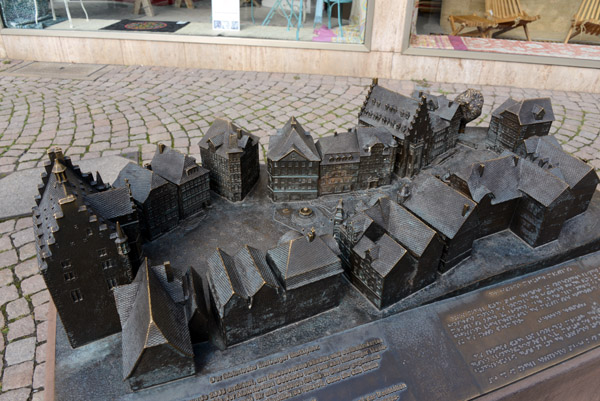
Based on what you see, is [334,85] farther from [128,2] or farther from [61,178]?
[61,178]

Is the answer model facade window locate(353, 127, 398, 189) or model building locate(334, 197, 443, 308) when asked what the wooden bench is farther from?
model building locate(334, 197, 443, 308)

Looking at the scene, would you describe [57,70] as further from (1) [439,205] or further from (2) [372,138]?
(1) [439,205]

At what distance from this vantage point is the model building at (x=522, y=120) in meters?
4.96

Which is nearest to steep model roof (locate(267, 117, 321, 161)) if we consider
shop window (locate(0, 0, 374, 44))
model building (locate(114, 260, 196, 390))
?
model building (locate(114, 260, 196, 390))

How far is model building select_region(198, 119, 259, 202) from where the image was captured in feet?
13.9

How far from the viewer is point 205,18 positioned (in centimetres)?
1318

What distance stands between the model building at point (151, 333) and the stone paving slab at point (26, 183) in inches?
196

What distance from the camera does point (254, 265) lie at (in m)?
3.12

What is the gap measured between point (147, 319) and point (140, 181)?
142cm

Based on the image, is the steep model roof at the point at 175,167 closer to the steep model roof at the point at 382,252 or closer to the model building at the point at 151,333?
the model building at the point at 151,333

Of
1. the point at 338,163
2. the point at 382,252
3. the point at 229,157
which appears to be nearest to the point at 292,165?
the point at 338,163

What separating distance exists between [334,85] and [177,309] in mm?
10123

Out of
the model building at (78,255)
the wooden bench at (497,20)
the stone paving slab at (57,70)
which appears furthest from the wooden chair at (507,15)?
the model building at (78,255)

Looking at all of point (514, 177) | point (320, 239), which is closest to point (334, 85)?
point (514, 177)
